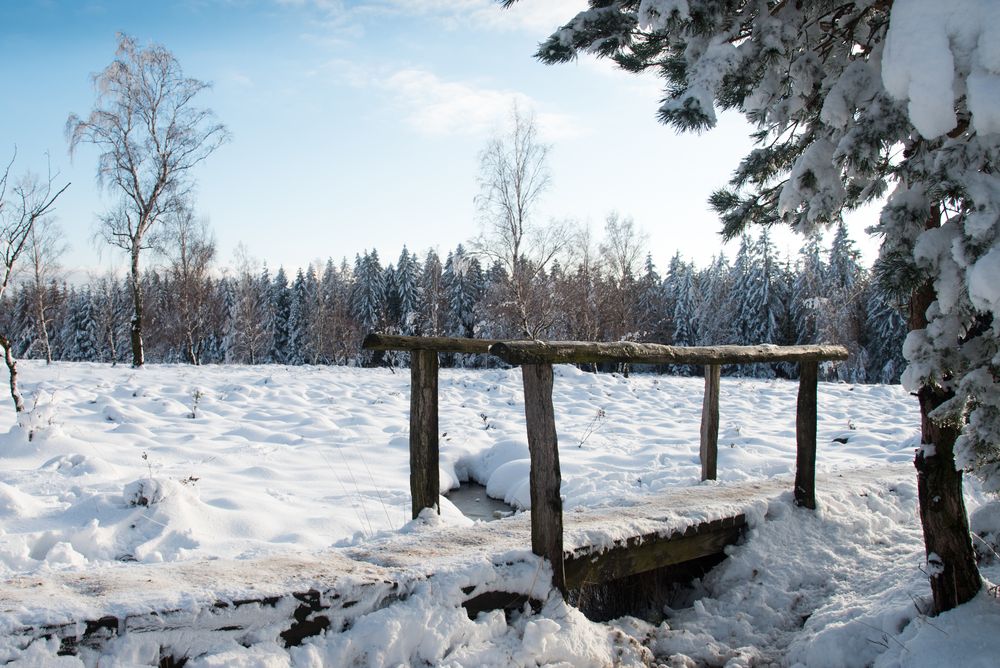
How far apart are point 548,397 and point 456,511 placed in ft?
8.72

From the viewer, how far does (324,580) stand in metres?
2.66

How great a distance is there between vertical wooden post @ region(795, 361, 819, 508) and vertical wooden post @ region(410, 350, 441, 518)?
8.93 feet

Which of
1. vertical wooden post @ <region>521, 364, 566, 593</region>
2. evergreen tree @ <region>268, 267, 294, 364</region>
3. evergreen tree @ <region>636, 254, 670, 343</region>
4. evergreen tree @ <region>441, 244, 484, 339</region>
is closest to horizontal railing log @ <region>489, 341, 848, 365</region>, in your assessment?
vertical wooden post @ <region>521, 364, 566, 593</region>

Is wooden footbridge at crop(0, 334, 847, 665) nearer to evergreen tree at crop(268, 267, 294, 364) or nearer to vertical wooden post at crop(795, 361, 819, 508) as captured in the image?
vertical wooden post at crop(795, 361, 819, 508)

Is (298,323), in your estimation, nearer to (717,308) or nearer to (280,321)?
(280,321)

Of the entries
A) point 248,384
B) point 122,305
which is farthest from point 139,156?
point 122,305

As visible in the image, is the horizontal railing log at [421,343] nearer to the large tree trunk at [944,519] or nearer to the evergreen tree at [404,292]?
the large tree trunk at [944,519]

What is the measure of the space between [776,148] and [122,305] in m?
59.8

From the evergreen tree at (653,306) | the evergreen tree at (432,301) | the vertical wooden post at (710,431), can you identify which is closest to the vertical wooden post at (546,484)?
the vertical wooden post at (710,431)

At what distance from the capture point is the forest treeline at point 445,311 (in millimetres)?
29656

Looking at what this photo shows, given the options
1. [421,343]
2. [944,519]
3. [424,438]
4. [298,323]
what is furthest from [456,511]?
[298,323]

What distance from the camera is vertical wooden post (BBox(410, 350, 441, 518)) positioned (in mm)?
4332

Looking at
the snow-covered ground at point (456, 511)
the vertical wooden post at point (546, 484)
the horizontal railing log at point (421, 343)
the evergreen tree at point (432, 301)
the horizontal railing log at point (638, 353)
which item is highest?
the evergreen tree at point (432, 301)

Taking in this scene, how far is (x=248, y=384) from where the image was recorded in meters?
13.0
